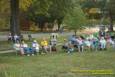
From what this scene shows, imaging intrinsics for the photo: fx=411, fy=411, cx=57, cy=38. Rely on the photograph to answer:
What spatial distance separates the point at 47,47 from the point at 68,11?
55.3 ft

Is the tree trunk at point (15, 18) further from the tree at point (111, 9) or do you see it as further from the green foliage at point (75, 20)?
the tree at point (111, 9)

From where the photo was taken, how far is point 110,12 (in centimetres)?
7369

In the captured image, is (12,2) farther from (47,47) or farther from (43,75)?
(43,75)

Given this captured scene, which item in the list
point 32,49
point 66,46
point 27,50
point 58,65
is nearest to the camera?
point 58,65

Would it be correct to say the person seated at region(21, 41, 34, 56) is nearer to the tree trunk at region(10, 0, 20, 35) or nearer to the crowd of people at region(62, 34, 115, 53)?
the crowd of people at region(62, 34, 115, 53)

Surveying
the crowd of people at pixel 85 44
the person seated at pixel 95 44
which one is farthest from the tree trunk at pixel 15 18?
the person seated at pixel 95 44

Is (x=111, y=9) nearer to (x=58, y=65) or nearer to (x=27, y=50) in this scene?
(x=27, y=50)

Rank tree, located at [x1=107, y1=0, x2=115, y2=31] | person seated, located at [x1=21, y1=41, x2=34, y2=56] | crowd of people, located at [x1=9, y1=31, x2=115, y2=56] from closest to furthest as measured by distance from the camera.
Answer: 1. person seated, located at [x1=21, y1=41, x2=34, y2=56]
2. crowd of people, located at [x1=9, y1=31, x2=115, y2=56]
3. tree, located at [x1=107, y1=0, x2=115, y2=31]

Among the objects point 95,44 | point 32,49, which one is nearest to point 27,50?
point 32,49

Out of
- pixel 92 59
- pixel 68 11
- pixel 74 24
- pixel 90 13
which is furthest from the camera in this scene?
pixel 90 13

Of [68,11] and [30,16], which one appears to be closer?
[68,11]

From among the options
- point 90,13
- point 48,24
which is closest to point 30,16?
point 48,24

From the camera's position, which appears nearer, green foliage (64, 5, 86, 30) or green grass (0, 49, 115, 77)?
green grass (0, 49, 115, 77)

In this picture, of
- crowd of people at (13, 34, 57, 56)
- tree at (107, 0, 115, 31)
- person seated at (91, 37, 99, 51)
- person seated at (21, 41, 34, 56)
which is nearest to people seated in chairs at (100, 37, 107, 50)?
person seated at (91, 37, 99, 51)
